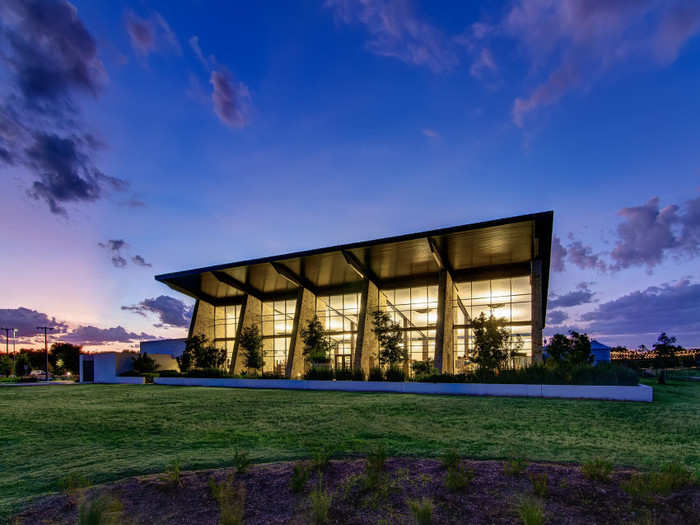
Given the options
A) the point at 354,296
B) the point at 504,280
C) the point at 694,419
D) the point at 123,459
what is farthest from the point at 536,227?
the point at 123,459

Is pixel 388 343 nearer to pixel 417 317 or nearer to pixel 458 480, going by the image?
pixel 417 317

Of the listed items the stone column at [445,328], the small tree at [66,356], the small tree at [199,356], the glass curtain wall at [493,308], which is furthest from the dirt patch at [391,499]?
the small tree at [66,356]

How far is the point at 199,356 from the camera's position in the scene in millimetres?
37969

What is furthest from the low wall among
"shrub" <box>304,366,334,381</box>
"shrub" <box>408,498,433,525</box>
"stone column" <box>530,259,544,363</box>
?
"shrub" <box>408,498,433,525</box>

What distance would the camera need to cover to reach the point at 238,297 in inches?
1666

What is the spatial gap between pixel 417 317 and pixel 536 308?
9.38 m

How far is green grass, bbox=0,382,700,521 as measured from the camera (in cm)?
674

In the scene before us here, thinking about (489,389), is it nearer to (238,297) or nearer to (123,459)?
(123,459)

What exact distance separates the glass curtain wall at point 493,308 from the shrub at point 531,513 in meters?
25.8

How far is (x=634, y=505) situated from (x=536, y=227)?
2105cm

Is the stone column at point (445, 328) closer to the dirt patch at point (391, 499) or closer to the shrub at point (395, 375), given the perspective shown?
the shrub at point (395, 375)

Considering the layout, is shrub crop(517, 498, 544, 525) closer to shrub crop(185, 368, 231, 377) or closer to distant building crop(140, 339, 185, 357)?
shrub crop(185, 368, 231, 377)

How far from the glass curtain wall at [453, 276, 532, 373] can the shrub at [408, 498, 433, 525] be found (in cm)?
2604

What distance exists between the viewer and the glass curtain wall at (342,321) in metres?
35.8
